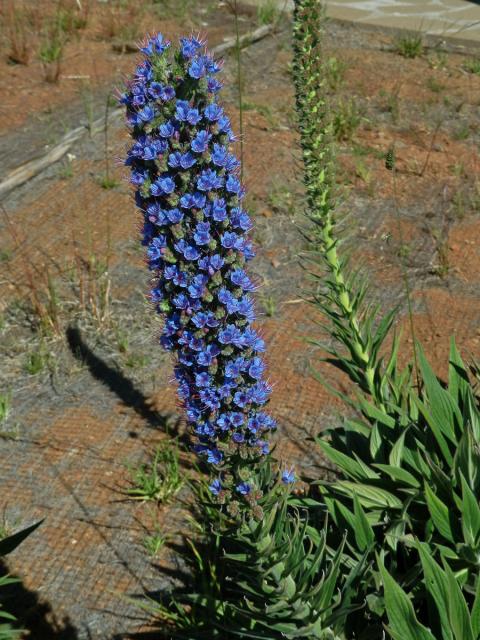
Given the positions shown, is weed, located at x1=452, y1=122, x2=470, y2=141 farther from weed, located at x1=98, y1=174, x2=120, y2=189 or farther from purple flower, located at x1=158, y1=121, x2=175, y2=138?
purple flower, located at x1=158, y1=121, x2=175, y2=138

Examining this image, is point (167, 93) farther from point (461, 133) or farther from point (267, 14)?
point (267, 14)

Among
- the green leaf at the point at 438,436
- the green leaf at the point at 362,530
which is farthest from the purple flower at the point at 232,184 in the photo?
the green leaf at the point at 438,436

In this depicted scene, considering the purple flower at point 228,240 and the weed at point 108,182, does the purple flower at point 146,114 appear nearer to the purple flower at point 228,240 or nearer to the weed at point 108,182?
the purple flower at point 228,240

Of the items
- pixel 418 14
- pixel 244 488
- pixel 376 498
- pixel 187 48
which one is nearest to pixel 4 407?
pixel 376 498

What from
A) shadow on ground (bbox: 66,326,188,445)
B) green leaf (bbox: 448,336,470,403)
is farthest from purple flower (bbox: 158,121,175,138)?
shadow on ground (bbox: 66,326,188,445)

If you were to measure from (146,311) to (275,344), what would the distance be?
0.90m

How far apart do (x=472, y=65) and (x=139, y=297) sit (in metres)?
4.86

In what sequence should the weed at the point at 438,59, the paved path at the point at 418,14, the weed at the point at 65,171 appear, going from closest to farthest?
the weed at the point at 65,171 → the weed at the point at 438,59 → the paved path at the point at 418,14

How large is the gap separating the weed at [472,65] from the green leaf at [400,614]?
7.28 m

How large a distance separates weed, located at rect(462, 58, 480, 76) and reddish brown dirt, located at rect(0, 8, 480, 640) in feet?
0.38

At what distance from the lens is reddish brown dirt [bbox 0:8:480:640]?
13.3 ft

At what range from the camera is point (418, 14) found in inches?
419

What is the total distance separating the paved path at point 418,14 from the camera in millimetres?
10036

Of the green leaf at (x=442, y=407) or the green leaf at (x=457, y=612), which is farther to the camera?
the green leaf at (x=442, y=407)
